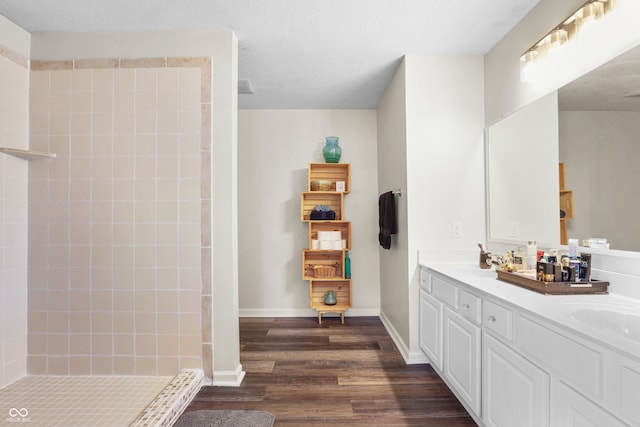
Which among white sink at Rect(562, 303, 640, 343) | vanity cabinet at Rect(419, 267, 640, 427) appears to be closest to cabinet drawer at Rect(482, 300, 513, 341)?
vanity cabinet at Rect(419, 267, 640, 427)

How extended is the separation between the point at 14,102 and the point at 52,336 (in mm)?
1628

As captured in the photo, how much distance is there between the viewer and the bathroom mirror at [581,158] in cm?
151

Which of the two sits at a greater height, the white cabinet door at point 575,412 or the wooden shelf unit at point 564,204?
the wooden shelf unit at point 564,204

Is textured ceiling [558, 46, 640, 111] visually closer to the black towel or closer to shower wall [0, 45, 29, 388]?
the black towel

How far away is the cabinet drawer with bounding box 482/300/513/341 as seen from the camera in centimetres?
144

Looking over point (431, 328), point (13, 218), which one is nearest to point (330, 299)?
point (431, 328)

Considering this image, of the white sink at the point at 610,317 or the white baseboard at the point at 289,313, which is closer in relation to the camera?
the white sink at the point at 610,317

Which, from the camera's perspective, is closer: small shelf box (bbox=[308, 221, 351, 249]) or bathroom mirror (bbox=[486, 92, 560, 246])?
bathroom mirror (bbox=[486, 92, 560, 246])

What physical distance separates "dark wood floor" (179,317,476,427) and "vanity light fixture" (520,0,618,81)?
6.91ft

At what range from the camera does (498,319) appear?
152cm

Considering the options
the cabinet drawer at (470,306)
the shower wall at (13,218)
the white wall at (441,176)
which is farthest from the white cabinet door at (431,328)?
the shower wall at (13,218)

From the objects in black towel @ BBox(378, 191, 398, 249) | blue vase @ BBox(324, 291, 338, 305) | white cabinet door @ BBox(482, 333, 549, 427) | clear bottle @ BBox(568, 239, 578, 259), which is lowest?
blue vase @ BBox(324, 291, 338, 305)

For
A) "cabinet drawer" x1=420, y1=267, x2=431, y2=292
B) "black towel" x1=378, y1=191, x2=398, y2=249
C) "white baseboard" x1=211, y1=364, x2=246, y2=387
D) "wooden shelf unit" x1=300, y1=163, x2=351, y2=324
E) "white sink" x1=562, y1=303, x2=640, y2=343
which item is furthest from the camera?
"wooden shelf unit" x1=300, y1=163, x2=351, y2=324

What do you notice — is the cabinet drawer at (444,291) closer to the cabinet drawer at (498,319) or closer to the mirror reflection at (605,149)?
the cabinet drawer at (498,319)
